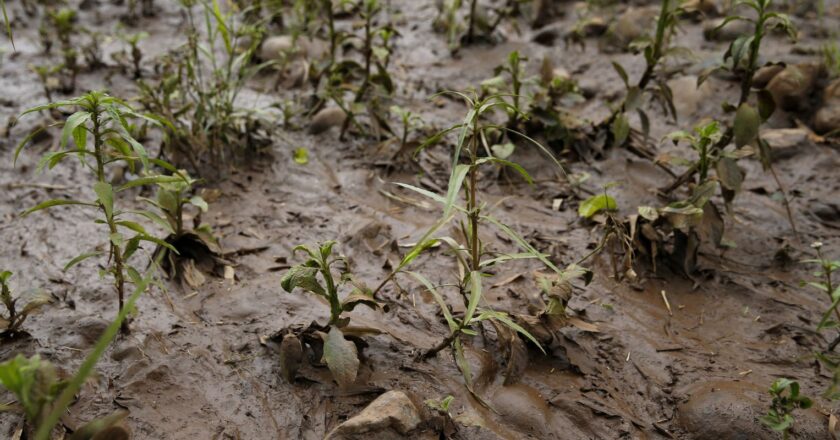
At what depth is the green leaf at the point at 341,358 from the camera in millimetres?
1886

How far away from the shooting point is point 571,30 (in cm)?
454

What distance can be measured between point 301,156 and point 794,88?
2.72 m

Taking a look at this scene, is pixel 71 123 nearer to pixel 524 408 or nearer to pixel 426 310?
pixel 426 310

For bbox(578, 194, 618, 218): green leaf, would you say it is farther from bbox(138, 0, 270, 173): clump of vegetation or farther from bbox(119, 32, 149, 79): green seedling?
bbox(119, 32, 149, 79): green seedling

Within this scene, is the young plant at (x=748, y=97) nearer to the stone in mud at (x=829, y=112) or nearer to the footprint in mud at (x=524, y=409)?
the stone in mud at (x=829, y=112)

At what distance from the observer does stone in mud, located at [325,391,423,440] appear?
68.8 inches

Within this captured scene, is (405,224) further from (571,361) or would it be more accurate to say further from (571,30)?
(571,30)

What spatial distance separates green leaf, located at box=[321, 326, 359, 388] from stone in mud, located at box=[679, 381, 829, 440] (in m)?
1.03

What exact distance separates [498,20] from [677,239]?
7.92 feet

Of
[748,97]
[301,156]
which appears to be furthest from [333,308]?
[748,97]

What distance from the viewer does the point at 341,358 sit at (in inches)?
74.7

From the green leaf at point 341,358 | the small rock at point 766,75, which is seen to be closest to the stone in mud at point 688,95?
the small rock at point 766,75

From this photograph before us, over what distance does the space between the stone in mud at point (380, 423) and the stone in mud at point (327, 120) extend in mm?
2063

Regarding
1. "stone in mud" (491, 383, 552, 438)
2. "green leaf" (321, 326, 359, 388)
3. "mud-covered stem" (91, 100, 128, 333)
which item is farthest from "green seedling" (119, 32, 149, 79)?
"stone in mud" (491, 383, 552, 438)
